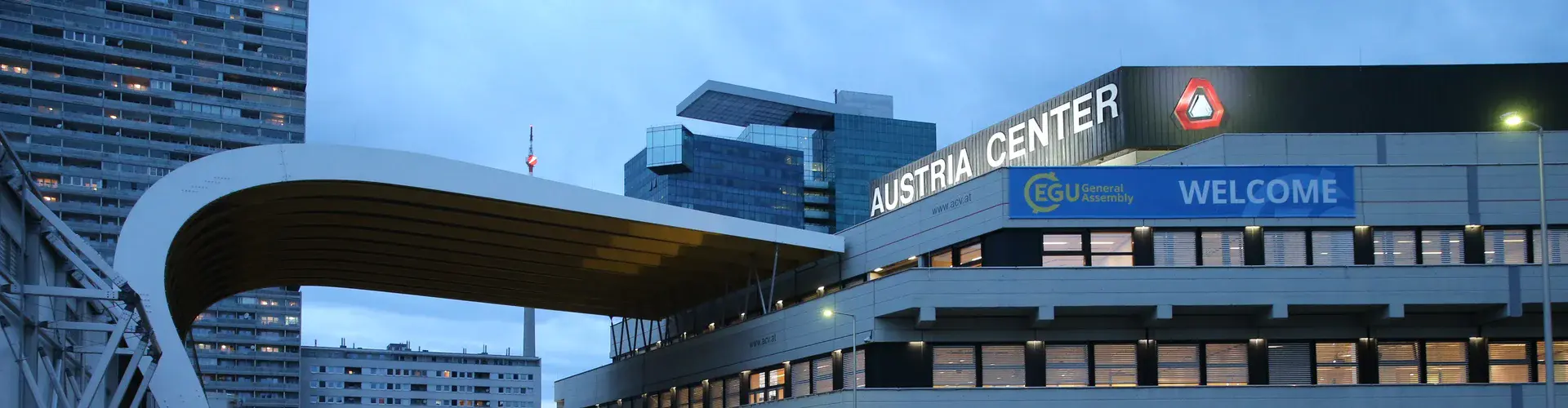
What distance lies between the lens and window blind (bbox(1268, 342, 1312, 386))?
46.4 meters

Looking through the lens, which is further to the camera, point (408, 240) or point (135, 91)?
point (135, 91)

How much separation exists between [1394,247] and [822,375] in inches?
740

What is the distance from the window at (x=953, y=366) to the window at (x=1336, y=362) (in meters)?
10.6

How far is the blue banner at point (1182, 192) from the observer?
152ft

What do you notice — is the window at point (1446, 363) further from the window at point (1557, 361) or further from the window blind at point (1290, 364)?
the window blind at point (1290, 364)

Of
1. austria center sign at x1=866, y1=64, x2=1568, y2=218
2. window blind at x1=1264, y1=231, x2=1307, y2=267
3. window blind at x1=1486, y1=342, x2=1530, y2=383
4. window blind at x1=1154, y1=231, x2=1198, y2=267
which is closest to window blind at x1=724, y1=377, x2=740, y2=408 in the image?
austria center sign at x1=866, y1=64, x2=1568, y2=218

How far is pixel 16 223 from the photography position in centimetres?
2720

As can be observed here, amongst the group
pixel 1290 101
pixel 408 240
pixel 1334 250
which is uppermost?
pixel 1290 101

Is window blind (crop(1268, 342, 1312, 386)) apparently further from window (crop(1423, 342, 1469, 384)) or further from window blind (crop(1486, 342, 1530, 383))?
window blind (crop(1486, 342, 1530, 383))

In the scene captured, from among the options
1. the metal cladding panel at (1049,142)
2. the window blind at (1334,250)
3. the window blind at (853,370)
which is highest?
the metal cladding panel at (1049,142)

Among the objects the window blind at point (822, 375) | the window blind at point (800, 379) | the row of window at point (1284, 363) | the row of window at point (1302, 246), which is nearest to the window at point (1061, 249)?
the row of window at point (1302, 246)

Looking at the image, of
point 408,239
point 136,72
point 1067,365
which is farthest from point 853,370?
point 136,72

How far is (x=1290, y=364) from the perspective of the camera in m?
46.5

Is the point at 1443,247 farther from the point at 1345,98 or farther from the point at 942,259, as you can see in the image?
the point at 942,259
